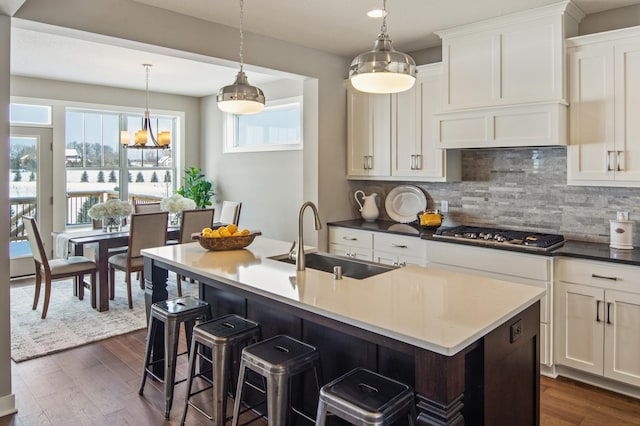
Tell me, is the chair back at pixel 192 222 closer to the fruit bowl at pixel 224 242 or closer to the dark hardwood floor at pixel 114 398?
the dark hardwood floor at pixel 114 398

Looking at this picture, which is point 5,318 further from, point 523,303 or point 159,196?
point 159,196

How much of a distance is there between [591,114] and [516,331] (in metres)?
2.11

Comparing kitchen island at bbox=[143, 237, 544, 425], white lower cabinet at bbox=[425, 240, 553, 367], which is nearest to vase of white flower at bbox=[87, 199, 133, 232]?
kitchen island at bbox=[143, 237, 544, 425]

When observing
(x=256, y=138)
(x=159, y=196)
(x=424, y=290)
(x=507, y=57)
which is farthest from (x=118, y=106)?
(x=424, y=290)

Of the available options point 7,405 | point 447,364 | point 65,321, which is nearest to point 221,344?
point 447,364

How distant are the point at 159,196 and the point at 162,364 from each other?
16.0ft

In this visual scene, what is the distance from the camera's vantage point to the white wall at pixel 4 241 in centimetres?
265

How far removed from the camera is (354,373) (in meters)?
1.88

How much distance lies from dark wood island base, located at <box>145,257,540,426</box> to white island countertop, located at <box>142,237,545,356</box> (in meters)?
0.04

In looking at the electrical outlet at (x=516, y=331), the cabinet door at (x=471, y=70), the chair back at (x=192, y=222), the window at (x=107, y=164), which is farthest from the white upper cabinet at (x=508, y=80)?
the window at (x=107, y=164)

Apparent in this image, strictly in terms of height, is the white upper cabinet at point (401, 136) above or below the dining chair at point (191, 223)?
above

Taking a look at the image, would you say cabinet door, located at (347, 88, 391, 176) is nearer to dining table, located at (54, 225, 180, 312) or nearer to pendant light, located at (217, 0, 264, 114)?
pendant light, located at (217, 0, 264, 114)

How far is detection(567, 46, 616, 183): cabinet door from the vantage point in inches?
124

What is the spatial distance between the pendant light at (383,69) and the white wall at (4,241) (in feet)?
6.77
